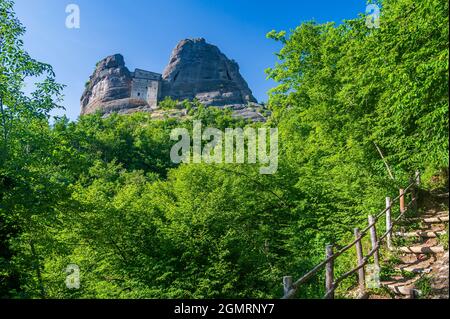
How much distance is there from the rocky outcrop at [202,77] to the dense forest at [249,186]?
79810 mm

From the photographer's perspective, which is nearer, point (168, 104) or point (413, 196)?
point (413, 196)

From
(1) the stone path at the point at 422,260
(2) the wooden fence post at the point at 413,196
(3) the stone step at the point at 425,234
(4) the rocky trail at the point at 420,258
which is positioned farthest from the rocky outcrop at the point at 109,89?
(3) the stone step at the point at 425,234

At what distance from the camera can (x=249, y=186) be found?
608 inches

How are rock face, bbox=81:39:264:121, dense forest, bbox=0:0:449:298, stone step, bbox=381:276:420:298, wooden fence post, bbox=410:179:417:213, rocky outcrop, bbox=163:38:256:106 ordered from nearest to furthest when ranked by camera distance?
stone step, bbox=381:276:420:298 < dense forest, bbox=0:0:449:298 < wooden fence post, bbox=410:179:417:213 < rock face, bbox=81:39:264:121 < rocky outcrop, bbox=163:38:256:106

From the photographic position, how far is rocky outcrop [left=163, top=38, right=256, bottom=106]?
97938mm

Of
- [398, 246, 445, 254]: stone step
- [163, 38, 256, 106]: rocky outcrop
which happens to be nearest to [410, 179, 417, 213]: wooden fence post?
[398, 246, 445, 254]: stone step

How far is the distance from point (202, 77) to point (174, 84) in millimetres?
8284

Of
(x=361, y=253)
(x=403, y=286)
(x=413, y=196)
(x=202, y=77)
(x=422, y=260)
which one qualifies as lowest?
(x=403, y=286)

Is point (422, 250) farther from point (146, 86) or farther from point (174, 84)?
point (146, 86)

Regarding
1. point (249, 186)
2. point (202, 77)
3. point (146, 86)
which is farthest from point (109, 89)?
point (249, 186)

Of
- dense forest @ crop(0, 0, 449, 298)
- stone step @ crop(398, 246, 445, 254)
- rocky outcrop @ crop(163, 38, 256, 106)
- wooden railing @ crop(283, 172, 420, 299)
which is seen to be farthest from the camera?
rocky outcrop @ crop(163, 38, 256, 106)

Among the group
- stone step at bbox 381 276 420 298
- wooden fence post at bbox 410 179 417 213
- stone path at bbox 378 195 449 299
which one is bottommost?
stone step at bbox 381 276 420 298

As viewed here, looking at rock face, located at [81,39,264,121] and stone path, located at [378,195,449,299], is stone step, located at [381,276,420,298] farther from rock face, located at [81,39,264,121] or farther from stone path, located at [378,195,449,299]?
rock face, located at [81,39,264,121]

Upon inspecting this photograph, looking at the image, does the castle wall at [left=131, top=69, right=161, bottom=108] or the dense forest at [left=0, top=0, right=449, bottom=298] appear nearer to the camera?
the dense forest at [left=0, top=0, right=449, bottom=298]
